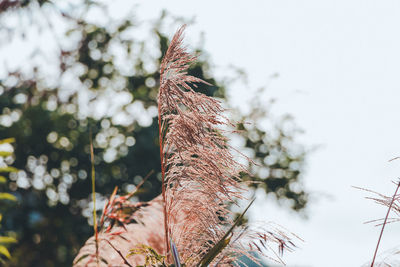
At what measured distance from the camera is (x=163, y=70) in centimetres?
164

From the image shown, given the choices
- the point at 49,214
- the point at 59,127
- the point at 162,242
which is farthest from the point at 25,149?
the point at 162,242

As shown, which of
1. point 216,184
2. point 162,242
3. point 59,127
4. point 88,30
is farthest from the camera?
Result: point 88,30

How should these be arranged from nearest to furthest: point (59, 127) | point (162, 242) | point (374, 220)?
point (374, 220) → point (162, 242) → point (59, 127)

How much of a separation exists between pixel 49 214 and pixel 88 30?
331 cm

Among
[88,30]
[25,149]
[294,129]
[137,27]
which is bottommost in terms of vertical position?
[25,149]

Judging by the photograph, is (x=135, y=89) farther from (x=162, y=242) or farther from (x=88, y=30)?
(x=162, y=242)

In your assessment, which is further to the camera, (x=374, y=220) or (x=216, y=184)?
(x=374, y=220)

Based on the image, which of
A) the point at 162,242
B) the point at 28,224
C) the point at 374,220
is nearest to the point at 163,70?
the point at 374,220

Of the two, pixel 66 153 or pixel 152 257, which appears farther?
pixel 66 153

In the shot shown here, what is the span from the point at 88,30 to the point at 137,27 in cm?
89

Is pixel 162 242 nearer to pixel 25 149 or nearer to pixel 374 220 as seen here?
pixel 374 220

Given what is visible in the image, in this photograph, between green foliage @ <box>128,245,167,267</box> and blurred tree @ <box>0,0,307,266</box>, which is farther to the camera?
blurred tree @ <box>0,0,307,266</box>

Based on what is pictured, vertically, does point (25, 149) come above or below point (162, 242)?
above

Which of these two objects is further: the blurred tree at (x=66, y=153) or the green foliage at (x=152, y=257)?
the blurred tree at (x=66, y=153)
